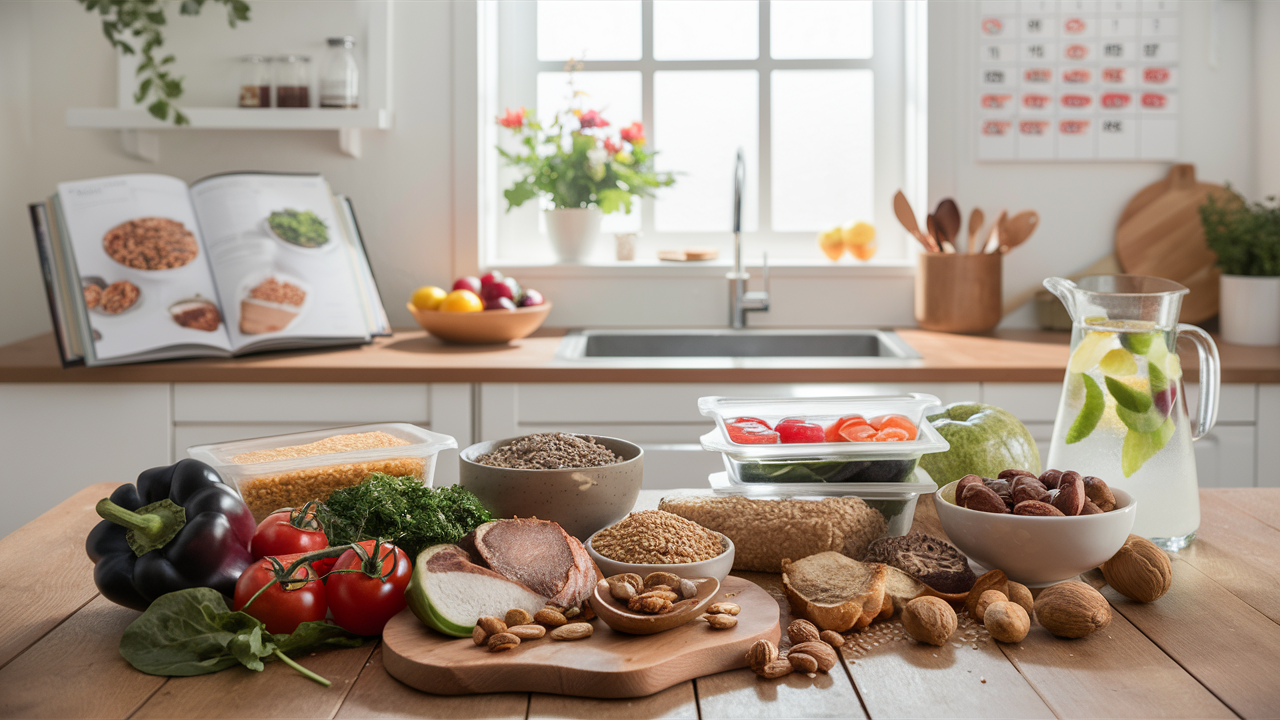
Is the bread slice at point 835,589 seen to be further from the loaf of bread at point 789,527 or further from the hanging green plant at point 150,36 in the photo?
the hanging green plant at point 150,36

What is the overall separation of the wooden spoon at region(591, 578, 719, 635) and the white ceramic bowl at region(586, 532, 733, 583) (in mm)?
36

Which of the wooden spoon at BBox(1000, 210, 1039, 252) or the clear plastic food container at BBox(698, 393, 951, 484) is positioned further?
the wooden spoon at BBox(1000, 210, 1039, 252)

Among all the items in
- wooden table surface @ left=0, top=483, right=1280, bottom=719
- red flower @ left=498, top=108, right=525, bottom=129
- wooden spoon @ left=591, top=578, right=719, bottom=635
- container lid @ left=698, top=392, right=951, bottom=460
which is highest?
red flower @ left=498, top=108, right=525, bottom=129

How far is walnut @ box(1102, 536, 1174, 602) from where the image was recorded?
786 mm

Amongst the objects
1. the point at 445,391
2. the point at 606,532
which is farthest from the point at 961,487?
the point at 445,391

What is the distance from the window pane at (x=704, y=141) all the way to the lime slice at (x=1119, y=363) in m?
1.90

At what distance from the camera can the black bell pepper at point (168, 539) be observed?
0.73 m

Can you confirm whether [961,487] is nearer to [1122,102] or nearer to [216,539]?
[216,539]

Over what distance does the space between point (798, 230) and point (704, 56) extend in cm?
57

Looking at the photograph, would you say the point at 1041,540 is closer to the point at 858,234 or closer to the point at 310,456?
the point at 310,456

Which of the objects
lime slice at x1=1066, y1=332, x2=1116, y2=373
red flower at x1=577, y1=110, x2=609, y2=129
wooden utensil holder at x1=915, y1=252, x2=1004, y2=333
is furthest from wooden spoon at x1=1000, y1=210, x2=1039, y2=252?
lime slice at x1=1066, y1=332, x2=1116, y2=373

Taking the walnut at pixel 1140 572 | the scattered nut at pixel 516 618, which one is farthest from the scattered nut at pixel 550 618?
the walnut at pixel 1140 572

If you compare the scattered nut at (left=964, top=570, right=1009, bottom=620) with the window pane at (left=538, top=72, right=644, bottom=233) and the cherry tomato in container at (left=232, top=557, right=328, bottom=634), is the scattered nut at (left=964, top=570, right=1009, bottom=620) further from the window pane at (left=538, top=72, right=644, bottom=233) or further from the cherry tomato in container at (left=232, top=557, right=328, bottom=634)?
the window pane at (left=538, top=72, right=644, bottom=233)

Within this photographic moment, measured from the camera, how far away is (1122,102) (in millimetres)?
2512
